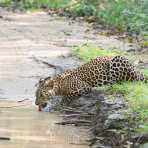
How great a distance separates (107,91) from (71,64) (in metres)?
3.36

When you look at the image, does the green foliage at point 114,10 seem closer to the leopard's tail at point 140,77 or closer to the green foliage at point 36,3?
the green foliage at point 36,3

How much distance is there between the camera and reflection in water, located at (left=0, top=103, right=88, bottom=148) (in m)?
7.37

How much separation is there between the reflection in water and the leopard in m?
0.42

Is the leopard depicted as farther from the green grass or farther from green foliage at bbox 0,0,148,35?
green foliage at bbox 0,0,148,35

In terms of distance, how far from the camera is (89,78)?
9750 millimetres

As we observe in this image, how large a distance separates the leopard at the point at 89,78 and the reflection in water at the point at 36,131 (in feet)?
1.38

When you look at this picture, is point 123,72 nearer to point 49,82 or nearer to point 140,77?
point 140,77

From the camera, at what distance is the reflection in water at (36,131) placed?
24.2ft

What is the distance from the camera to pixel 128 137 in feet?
22.6

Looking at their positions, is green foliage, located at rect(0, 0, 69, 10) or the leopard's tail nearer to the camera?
the leopard's tail

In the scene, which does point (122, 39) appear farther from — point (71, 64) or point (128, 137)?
point (128, 137)

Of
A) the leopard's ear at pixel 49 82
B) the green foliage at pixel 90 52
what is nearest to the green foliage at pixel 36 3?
the green foliage at pixel 90 52

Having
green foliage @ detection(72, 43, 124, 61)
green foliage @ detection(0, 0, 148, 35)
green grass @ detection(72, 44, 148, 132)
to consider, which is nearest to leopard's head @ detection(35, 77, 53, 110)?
green grass @ detection(72, 44, 148, 132)

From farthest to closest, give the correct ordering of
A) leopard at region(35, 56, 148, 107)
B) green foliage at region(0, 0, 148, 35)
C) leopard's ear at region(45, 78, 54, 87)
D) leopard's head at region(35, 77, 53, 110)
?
green foliage at region(0, 0, 148, 35) → leopard's ear at region(45, 78, 54, 87) → leopard's head at region(35, 77, 53, 110) → leopard at region(35, 56, 148, 107)
